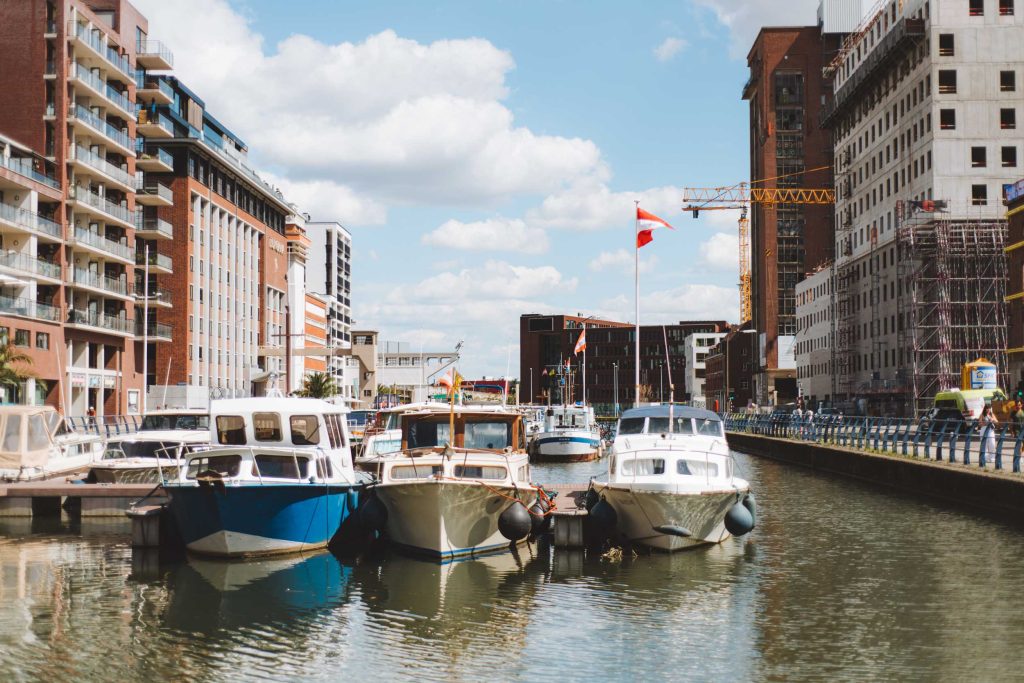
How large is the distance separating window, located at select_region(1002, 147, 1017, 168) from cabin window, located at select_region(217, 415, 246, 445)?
297 feet

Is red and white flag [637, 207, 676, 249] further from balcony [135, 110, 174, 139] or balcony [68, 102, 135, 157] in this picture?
balcony [135, 110, 174, 139]

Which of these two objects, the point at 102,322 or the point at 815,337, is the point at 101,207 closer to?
the point at 102,322

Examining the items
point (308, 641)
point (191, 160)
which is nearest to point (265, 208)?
point (191, 160)

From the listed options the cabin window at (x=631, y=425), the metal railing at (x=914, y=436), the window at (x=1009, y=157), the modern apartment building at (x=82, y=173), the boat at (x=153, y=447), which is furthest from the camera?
the window at (x=1009, y=157)

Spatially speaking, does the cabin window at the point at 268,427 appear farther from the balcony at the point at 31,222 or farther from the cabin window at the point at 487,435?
the balcony at the point at 31,222

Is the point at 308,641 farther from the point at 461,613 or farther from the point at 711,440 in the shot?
Result: the point at 711,440

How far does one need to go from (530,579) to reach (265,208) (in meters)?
116

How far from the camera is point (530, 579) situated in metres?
26.6

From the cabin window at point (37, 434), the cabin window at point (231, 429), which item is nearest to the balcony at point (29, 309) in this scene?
the cabin window at point (37, 434)

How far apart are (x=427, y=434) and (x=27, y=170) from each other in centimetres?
5288

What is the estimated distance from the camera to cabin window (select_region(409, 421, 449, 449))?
33250 millimetres

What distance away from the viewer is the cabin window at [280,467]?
92.2 ft

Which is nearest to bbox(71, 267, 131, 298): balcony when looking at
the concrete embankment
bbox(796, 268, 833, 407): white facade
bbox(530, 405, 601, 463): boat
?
bbox(530, 405, 601, 463): boat

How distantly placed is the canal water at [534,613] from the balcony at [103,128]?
55240 mm
